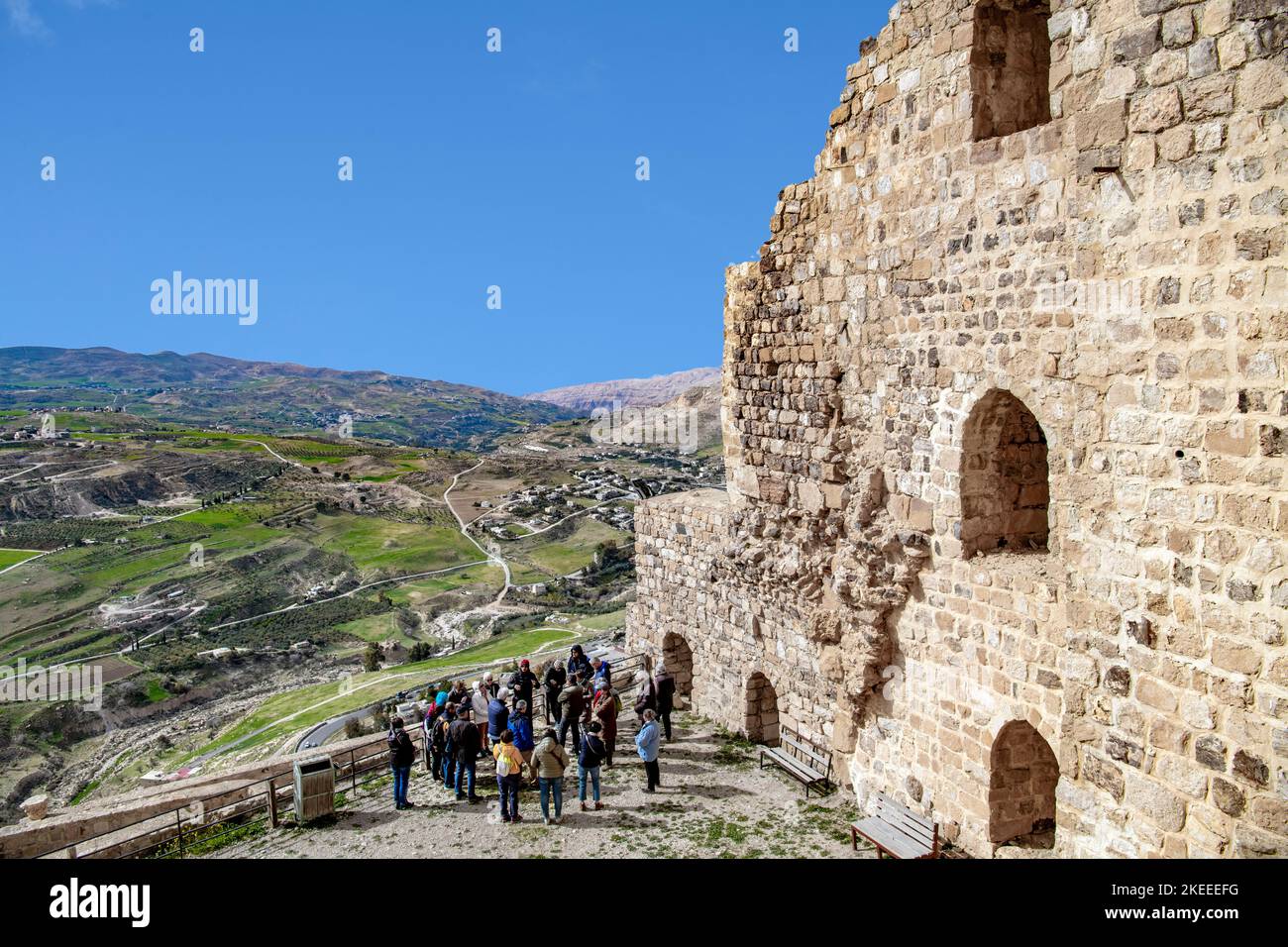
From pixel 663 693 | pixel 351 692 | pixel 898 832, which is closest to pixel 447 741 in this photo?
pixel 663 693

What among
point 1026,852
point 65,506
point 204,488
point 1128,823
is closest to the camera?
point 1128,823

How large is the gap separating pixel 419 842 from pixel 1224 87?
8958 millimetres

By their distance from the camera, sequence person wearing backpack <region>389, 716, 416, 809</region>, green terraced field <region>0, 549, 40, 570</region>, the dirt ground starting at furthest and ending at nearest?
green terraced field <region>0, 549, 40, 570</region>, person wearing backpack <region>389, 716, 416, 809</region>, the dirt ground

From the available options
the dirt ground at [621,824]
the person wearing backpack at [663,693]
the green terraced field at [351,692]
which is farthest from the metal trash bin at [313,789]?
the green terraced field at [351,692]

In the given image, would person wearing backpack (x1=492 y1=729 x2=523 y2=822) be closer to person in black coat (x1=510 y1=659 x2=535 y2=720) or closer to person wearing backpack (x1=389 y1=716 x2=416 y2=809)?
person wearing backpack (x1=389 y1=716 x2=416 y2=809)

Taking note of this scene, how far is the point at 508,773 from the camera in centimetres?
902

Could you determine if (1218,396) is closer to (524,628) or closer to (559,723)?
(559,723)

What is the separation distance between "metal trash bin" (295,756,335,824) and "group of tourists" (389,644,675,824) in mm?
700

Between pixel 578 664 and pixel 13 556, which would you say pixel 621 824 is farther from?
pixel 13 556

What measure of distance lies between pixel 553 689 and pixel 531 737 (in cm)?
196

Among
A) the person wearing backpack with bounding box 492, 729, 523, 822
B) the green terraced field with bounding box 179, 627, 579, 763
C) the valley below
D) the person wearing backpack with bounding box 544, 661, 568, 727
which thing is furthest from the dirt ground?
the green terraced field with bounding box 179, 627, 579, 763

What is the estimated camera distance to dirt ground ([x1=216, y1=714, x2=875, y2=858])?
858cm

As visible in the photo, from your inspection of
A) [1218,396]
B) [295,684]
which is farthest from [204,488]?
[1218,396]

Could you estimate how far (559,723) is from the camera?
35.1 feet
